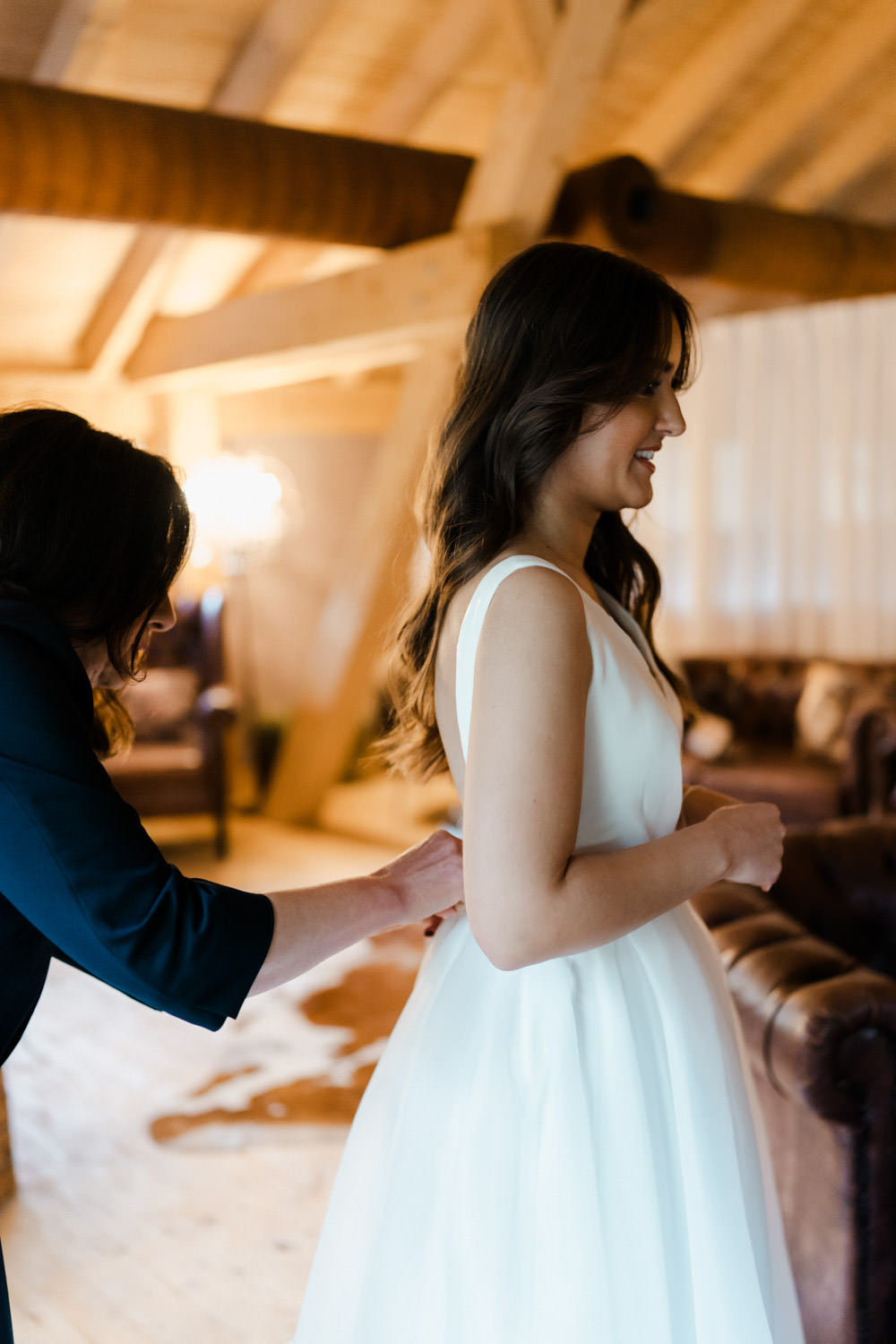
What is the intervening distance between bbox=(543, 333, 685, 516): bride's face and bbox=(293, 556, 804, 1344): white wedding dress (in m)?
0.11

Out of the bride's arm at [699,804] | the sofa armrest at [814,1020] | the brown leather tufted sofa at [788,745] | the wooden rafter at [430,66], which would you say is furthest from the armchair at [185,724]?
the bride's arm at [699,804]

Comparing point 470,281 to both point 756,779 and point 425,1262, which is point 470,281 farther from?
point 425,1262

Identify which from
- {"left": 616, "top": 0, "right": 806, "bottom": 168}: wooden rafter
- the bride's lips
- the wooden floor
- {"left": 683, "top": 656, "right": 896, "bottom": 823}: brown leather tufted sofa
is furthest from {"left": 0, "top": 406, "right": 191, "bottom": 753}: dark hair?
{"left": 616, "top": 0, "right": 806, "bottom": 168}: wooden rafter

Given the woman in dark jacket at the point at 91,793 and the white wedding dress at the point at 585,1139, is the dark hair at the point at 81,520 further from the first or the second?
the white wedding dress at the point at 585,1139

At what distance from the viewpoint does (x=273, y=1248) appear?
2316mm

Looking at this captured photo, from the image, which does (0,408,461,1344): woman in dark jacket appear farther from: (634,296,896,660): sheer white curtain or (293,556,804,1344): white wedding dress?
(634,296,896,660): sheer white curtain

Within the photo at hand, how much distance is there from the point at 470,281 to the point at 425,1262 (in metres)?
3.61

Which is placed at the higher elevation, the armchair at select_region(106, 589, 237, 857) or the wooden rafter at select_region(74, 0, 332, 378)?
the wooden rafter at select_region(74, 0, 332, 378)

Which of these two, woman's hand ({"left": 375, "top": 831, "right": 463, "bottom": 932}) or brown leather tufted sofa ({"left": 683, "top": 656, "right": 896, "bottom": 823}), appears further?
brown leather tufted sofa ({"left": 683, "top": 656, "right": 896, "bottom": 823})

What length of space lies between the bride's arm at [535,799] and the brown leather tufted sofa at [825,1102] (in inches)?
29.4

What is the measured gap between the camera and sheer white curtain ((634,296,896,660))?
19.6 feet

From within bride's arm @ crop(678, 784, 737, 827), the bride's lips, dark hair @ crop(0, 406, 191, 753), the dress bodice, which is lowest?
bride's arm @ crop(678, 784, 737, 827)

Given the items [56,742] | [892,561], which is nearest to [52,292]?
[892,561]

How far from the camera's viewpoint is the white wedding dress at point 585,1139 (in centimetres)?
102
